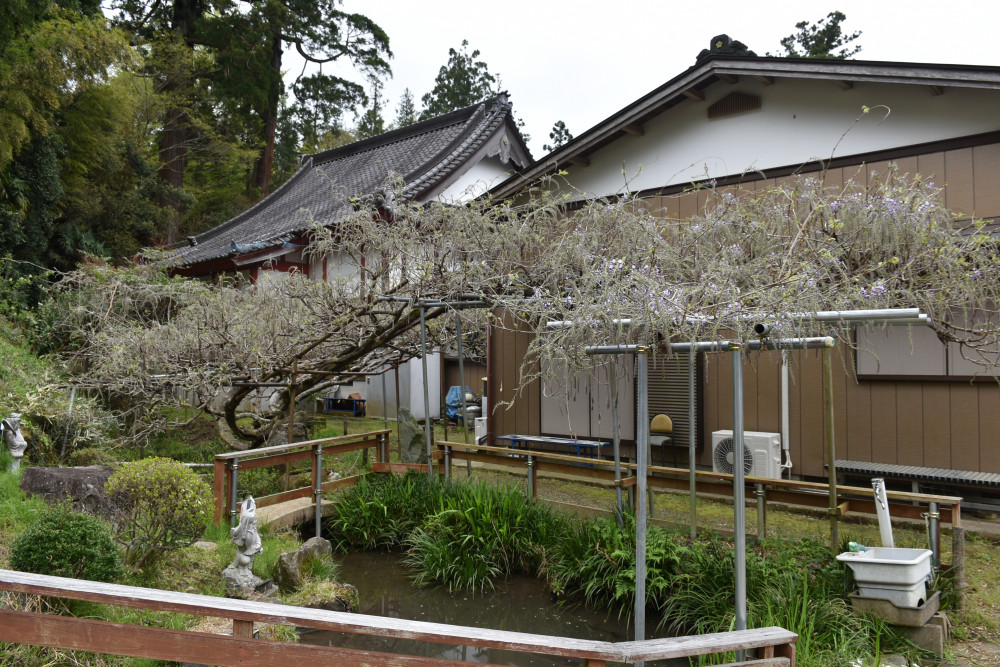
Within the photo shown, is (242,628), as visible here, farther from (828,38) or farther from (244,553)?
(828,38)

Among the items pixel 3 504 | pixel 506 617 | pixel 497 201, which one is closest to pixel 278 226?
pixel 497 201

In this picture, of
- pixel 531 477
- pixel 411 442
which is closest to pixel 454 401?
pixel 411 442

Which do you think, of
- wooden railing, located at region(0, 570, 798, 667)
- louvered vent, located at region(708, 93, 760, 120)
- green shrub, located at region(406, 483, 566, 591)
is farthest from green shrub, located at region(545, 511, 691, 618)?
louvered vent, located at region(708, 93, 760, 120)

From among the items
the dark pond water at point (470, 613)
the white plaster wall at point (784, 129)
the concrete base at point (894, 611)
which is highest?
the white plaster wall at point (784, 129)

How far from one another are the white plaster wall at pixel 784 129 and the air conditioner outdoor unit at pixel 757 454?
130 inches

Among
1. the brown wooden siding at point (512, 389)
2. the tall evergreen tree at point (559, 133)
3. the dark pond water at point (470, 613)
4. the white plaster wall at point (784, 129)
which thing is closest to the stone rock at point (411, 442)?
the brown wooden siding at point (512, 389)

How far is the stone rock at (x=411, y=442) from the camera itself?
9.40 metres

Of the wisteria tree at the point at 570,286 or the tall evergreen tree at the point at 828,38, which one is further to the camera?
the tall evergreen tree at the point at 828,38

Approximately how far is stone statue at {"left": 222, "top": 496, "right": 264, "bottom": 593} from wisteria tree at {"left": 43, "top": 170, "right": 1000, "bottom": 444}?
292 centimetres

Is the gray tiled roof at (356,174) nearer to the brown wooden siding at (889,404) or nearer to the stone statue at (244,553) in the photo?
the brown wooden siding at (889,404)

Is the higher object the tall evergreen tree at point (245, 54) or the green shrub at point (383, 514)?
the tall evergreen tree at point (245, 54)

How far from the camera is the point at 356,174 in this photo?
20.5 metres

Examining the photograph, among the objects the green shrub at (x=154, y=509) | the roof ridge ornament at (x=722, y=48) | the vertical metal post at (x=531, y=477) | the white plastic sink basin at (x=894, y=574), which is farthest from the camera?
the roof ridge ornament at (x=722, y=48)

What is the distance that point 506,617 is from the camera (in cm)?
620
